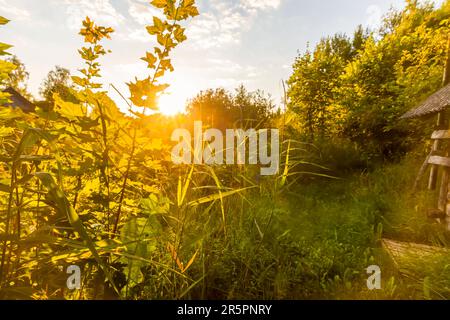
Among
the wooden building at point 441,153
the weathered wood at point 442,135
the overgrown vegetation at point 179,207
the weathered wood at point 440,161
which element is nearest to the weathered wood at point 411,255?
the overgrown vegetation at point 179,207

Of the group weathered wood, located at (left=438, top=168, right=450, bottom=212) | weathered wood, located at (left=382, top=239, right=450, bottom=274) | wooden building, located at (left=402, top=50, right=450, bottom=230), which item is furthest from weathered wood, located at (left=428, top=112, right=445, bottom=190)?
weathered wood, located at (left=382, top=239, right=450, bottom=274)

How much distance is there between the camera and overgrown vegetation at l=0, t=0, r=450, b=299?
989 millimetres

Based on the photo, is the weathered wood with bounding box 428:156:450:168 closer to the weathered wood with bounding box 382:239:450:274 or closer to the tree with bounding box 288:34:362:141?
the weathered wood with bounding box 382:239:450:274

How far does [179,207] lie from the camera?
4.09ft

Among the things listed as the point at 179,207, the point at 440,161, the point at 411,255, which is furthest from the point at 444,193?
the point at 179,207

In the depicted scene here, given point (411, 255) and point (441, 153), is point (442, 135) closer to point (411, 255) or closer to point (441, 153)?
point (441, 153)

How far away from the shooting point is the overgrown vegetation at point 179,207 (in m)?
0.99

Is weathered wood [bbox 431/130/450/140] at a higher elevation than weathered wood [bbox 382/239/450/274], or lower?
higher

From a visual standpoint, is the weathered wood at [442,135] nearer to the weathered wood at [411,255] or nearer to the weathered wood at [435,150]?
the weathered wood at [435,150]

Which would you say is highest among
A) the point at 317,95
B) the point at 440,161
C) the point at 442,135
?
the point at 317,95

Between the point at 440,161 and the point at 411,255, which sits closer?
the point at 411,255

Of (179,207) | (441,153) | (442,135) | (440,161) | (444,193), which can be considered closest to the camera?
(179,207)
